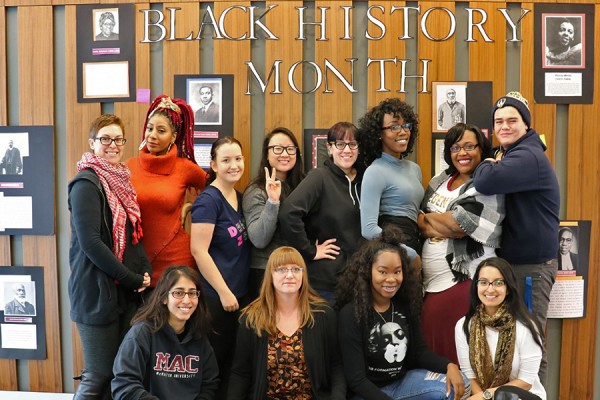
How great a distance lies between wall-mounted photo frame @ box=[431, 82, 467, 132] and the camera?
326 cm

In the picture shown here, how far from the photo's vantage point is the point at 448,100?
3.27 metres

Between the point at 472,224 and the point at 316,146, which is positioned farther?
the point at 316,146

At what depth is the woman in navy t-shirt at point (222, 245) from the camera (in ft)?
9.08

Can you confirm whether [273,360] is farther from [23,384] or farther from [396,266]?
[23,384]

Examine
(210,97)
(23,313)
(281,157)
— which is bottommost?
(23,313)

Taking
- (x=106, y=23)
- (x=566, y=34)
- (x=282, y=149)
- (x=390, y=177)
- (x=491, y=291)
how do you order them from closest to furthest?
(x=491, y=291) < (x=390, y=177) < (x=282, y=149) < (x=566, y=34) < (x=106, y=23)

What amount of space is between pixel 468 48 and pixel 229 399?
2448 mm

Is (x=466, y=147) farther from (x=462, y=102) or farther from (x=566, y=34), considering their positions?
(x=566, y=34)

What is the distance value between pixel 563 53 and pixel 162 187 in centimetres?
253

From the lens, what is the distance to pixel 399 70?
3.28 m

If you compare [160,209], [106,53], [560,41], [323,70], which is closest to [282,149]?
[323,70]

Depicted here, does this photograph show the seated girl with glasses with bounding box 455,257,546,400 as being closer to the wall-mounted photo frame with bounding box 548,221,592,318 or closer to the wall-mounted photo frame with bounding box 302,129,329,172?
the wall-mounted photo frame with bounding box 548,221,592,318

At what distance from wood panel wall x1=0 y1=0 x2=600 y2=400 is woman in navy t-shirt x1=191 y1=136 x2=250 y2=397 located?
51cm

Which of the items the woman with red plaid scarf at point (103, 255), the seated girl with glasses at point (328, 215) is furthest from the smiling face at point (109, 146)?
the seated girl with glasses at point (328, 215)
